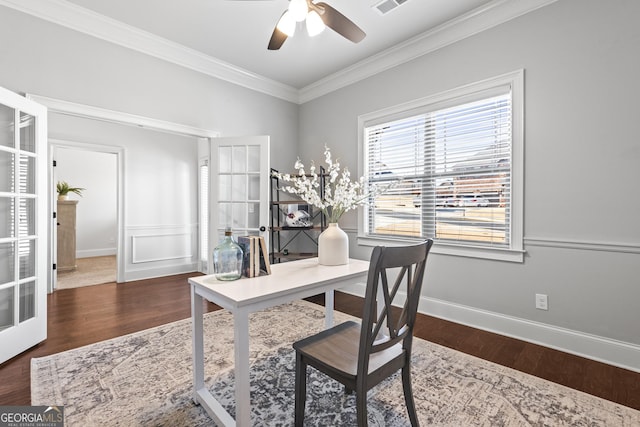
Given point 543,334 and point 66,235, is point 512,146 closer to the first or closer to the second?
point 543,334

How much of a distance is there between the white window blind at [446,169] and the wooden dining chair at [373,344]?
5.56 feet

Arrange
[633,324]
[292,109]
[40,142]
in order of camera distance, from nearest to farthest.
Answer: [633,324] < [40,142] < [292,109]

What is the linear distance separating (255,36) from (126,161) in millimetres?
3139

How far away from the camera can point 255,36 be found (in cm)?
309

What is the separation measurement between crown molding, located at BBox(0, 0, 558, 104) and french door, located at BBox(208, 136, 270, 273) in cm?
88

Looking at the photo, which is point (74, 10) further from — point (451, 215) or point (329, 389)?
point (451, 215)

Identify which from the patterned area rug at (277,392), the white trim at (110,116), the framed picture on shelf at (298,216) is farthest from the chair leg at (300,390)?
the white trim at (110,116)

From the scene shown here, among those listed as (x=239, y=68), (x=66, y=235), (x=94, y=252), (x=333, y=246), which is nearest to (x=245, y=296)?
(x=333, y=246)

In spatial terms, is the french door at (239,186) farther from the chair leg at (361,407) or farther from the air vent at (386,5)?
the chair leg at (361,407)

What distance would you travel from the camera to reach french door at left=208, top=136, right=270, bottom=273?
3686 mm

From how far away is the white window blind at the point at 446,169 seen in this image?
2.69 meters

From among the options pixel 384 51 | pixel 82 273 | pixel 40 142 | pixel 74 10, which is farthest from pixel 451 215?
pixel 82 273

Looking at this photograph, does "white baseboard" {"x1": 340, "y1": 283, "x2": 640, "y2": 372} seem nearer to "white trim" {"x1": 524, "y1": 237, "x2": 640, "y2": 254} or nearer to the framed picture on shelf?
"white trim" {"x1": 524, "y1": 237, "x2": 640, "y2": 254}

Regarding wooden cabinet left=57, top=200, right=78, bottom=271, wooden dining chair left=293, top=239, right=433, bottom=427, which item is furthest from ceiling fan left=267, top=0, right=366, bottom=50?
wooden cabinet left=57, top=200, right=78, bottom=271
